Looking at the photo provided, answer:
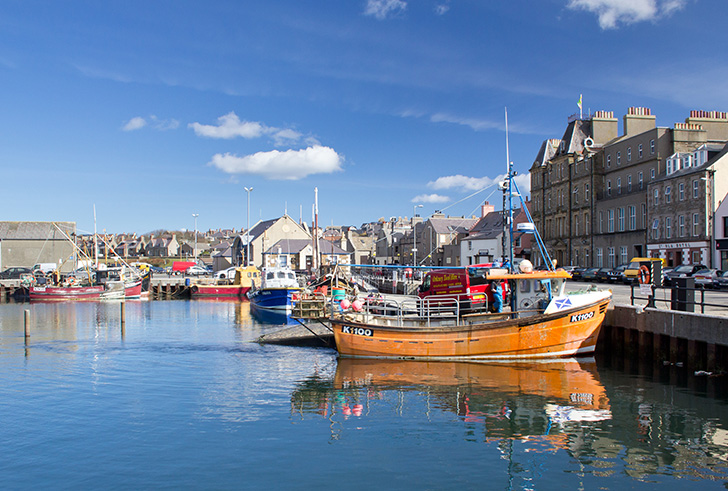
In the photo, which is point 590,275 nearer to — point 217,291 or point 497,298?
point 497,298

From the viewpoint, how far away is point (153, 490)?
10.0 metres

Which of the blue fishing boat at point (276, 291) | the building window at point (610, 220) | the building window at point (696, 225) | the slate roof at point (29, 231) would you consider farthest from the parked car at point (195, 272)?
the building window at point (696, 225)

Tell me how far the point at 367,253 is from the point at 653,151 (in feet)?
243

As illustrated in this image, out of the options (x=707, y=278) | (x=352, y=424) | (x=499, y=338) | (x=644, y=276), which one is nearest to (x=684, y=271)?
(x=707, y=278)

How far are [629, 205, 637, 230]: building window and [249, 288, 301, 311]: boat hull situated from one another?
3383 centimetres

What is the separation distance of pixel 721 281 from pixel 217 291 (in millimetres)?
47739

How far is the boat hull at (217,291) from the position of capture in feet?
205

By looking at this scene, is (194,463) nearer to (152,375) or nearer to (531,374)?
(152,375)

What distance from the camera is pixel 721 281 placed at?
33500 millimetres

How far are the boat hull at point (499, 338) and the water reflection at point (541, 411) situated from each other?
45 centimetres

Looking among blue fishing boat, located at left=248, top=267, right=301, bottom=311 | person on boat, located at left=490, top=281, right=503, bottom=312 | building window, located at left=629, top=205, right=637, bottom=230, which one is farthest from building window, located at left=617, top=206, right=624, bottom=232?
person on boat, located at left=490, top=281, right=503, bottom=312

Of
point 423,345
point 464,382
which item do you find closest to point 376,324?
point 423,345

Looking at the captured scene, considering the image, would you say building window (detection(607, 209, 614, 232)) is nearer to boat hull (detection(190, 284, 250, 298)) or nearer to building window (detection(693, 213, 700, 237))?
building window (detection(693, 213, 700, 237))

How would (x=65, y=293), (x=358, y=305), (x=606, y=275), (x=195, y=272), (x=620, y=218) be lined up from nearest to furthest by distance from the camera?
(x=358, y=305)
(x=606, y=275)
(x=65, y=293)
(x=620, y=218)
(x=195, y=272)
